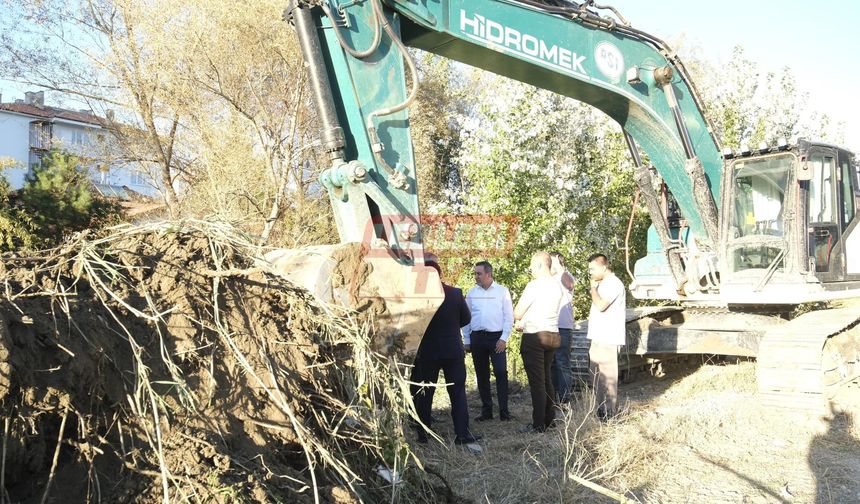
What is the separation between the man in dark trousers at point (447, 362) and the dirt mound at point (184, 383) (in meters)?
2.33

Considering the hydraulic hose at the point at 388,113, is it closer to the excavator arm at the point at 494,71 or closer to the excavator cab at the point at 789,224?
the excavator arm at the point at 494,71

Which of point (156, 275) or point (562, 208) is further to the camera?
point (562, 208)

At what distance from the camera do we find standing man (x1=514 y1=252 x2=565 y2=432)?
652 centimetres

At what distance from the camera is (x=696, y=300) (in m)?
8.32

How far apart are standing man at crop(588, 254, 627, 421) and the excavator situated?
1338 mm

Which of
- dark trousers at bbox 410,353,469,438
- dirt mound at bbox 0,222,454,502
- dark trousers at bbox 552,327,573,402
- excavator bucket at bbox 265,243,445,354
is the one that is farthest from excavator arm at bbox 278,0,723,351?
dark trousers at bbox 552,327,573,402

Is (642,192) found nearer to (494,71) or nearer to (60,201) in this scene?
(494,71)

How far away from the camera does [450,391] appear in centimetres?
638

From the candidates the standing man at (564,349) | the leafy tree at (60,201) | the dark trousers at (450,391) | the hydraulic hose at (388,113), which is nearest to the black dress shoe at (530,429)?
the dark trousers at (450,391)

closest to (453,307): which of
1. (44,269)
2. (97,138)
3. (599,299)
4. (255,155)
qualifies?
(599,299)

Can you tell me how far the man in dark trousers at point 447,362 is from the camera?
241 inches

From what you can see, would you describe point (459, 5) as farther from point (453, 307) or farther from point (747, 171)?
point (747, 171)

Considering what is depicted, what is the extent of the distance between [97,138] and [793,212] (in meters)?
14.1

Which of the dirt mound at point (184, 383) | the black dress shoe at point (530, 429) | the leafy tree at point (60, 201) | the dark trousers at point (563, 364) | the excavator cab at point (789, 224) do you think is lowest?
the black dress shoe at point (530, 429)
